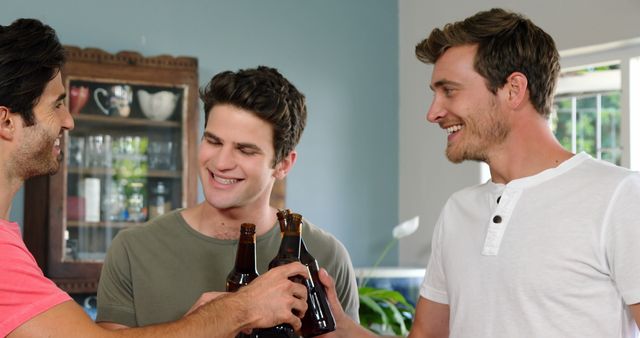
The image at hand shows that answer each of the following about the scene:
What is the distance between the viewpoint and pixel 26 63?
1.75 m

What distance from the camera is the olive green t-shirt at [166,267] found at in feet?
6.63

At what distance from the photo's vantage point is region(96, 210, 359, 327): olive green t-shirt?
6.63 feet

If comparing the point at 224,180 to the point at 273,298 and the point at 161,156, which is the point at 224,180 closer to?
the point at 273,298

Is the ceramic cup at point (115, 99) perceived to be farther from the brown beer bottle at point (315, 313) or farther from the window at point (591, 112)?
the brown beer bottle at point (315, 313)

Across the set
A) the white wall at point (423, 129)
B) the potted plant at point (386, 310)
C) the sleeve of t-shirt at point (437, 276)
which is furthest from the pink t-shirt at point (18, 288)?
the white wall at point (423, 129)

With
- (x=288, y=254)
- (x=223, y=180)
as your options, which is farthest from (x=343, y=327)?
(x=223, y=180)

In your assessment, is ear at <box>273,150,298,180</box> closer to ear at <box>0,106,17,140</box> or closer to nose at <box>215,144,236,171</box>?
nose at <box>215,144,236,171</box>

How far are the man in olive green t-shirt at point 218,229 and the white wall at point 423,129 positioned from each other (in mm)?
2550

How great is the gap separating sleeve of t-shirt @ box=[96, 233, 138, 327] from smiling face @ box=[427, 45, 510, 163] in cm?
71

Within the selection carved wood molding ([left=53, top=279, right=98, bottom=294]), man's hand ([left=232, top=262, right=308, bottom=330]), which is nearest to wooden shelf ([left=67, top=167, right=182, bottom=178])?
carved wood molding ([left=53, top=279, right=98, bottom=294])

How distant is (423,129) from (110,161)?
175 centimetres

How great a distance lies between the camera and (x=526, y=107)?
1914mm

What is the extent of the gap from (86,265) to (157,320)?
7.18ft

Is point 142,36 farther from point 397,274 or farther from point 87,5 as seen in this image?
point 397,274
